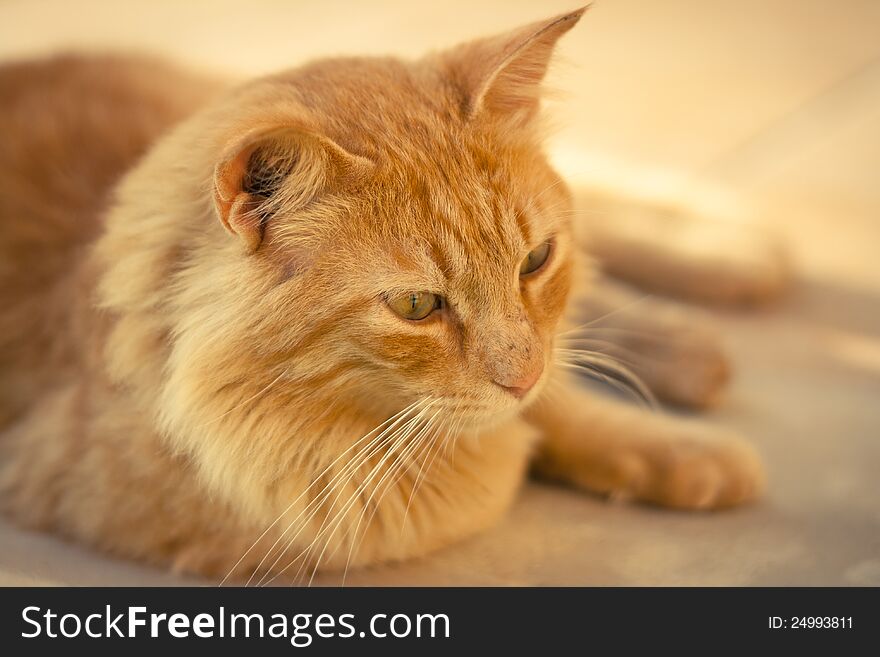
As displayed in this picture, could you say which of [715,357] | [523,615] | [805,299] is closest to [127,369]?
[523,615]

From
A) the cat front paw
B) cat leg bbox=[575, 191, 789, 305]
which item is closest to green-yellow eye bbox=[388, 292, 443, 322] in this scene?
the cat front paw

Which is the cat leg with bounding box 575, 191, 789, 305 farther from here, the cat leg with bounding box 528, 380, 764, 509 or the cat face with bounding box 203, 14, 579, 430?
the cat face with bounding box 203, 14, 579, 430

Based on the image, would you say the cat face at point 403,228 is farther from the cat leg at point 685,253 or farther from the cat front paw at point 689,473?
the cat leg at point 685,253

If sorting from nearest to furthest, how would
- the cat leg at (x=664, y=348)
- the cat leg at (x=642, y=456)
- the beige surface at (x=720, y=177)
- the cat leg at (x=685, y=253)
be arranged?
the beige surface at (x=720, y=177), the cat leg at (x=642, y=456), the cat leg at (x=664, y=348), the cat leg at (x=685, y=253)

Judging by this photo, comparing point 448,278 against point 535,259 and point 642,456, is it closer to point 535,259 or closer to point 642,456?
point 535,259

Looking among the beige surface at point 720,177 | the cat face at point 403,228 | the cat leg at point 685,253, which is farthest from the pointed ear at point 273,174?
the cat leg at point 685,253

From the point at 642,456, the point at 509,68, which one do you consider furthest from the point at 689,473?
the point at 509,68
